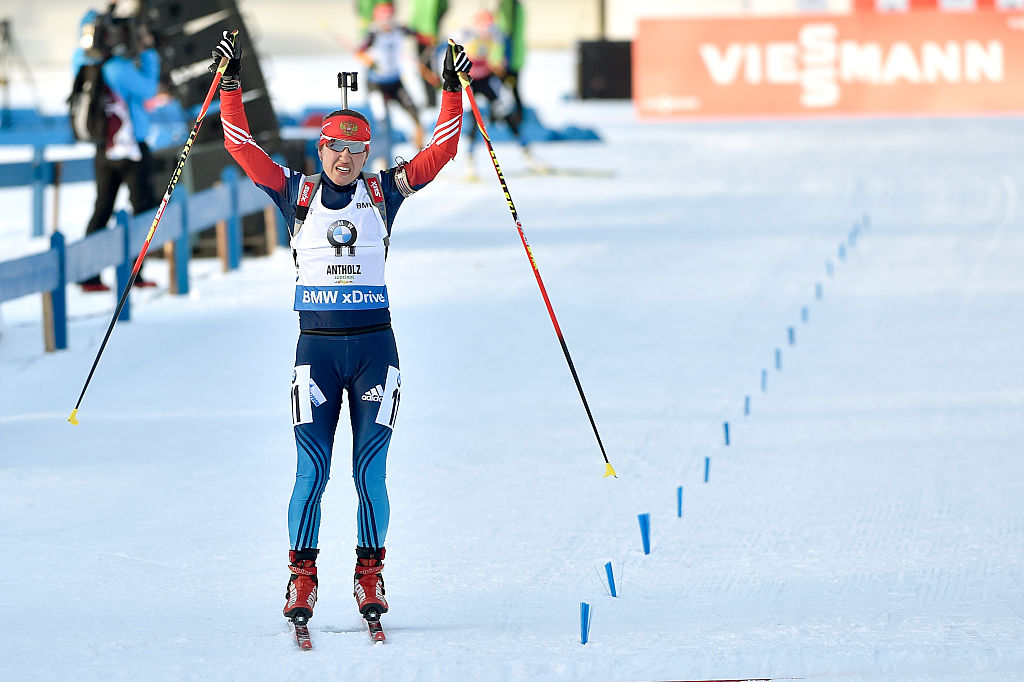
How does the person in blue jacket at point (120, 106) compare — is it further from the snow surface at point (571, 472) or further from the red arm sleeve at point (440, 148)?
the red arm sleeve at point (440, 148)

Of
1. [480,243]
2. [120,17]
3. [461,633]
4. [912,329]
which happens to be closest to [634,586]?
[461,633]

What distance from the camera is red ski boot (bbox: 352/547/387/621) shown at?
16.4ft

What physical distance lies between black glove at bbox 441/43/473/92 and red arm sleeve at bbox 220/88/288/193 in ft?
2.22

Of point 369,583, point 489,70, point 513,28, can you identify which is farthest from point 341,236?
point 513,28

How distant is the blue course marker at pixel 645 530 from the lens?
573 cm

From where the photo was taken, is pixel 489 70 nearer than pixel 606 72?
Yes

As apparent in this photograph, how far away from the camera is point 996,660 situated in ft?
15.5

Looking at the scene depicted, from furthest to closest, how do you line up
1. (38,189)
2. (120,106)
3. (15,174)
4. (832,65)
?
(832,65)
(38,189)
(15,174)
(120,106)

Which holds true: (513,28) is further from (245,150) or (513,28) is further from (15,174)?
(245,150)

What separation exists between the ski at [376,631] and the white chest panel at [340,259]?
3.10 feet

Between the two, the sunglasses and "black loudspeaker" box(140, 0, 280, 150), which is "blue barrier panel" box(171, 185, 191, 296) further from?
the sunglasses

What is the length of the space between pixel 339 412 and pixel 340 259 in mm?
458

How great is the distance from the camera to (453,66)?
18.0 feet

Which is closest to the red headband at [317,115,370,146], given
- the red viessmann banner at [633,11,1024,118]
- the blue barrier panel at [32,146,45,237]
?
the blue barrier panel at [32,146,45,237]
